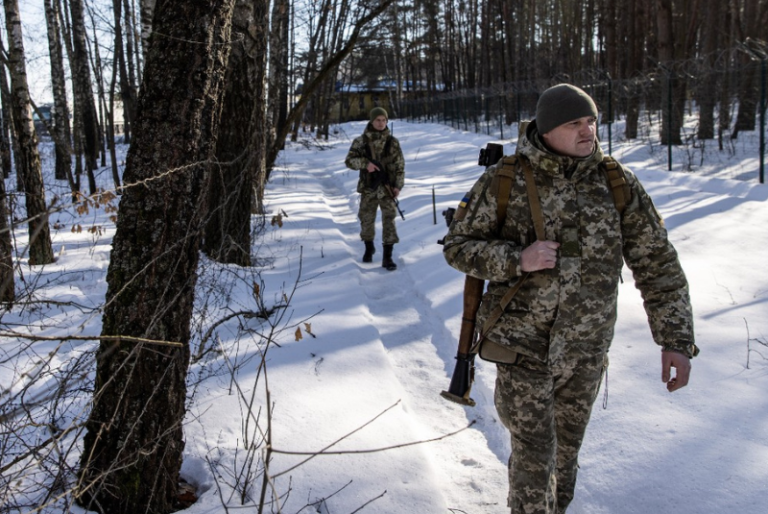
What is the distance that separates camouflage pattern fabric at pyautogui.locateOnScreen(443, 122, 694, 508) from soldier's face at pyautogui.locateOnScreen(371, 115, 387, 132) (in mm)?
4979

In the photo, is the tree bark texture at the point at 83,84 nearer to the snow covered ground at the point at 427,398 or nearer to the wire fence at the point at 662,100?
the snow covered ground at the point at 427,398

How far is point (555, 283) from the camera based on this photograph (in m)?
2.26

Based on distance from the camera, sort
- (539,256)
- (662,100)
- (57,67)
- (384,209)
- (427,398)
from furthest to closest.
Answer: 1. (57,67)
2. (662,100)
3. (384,209)
4. (427,398)
5. (539,256)

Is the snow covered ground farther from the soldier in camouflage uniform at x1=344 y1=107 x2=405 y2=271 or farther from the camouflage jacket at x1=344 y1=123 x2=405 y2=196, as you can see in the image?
the camouflage jacket at x1=344 y1=123 x2=405 y2=196

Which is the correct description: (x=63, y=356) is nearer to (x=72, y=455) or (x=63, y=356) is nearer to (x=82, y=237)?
(x=72, y=455)

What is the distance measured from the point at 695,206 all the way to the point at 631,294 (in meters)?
4.03

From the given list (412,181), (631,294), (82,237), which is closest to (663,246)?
(631,294)

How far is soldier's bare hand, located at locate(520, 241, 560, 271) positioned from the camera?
7.07ft

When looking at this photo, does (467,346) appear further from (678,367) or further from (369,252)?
(369,252)

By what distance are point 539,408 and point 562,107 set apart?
1.13m

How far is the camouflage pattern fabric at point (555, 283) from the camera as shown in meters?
2.26

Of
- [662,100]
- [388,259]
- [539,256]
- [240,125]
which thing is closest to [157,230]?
[539,256]

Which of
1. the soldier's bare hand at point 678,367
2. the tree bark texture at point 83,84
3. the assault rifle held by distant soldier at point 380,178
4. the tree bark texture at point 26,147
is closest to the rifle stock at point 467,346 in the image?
the soldier's bare hand at point 678,367

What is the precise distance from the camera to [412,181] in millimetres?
14156
